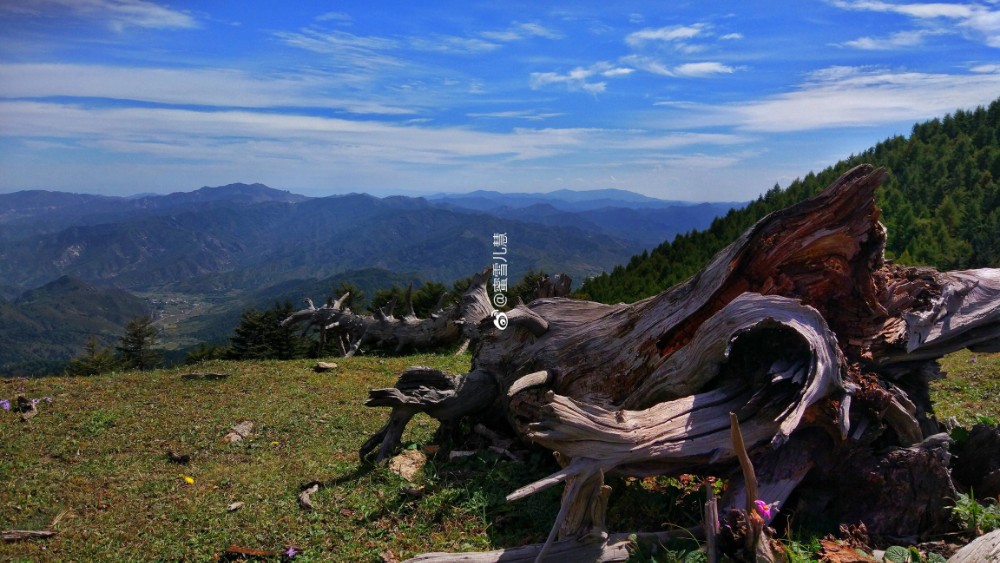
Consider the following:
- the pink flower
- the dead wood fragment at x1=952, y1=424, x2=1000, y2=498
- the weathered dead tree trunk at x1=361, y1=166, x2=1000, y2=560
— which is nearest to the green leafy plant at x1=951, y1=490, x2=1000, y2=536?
the weathered dead tree trunk at x1=361, y1=166, x2=1000, y2=560

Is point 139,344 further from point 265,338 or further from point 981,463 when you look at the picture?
point 981,463

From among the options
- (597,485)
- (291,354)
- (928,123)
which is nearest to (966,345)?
(597,485)

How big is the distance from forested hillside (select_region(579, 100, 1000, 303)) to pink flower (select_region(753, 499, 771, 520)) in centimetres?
2351

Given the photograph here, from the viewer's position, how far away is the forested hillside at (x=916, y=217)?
34.3m

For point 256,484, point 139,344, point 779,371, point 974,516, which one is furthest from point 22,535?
point 139,344

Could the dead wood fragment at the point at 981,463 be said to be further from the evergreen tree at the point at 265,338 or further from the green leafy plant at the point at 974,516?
the evergreen tree at the point at 265,338

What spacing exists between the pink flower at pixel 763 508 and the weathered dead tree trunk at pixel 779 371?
387 mm

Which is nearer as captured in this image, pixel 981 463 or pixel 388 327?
pixel 981 463

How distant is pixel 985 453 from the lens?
721 cm

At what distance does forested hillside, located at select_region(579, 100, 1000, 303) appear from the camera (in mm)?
34344

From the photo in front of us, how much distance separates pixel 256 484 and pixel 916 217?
4840 centimetres

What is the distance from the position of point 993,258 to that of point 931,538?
4150cm

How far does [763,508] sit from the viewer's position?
5301 millimetres

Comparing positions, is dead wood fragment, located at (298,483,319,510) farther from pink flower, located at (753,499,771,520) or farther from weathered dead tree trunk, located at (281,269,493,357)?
weathered dead tree trunk, located at (281,269,493,357)
